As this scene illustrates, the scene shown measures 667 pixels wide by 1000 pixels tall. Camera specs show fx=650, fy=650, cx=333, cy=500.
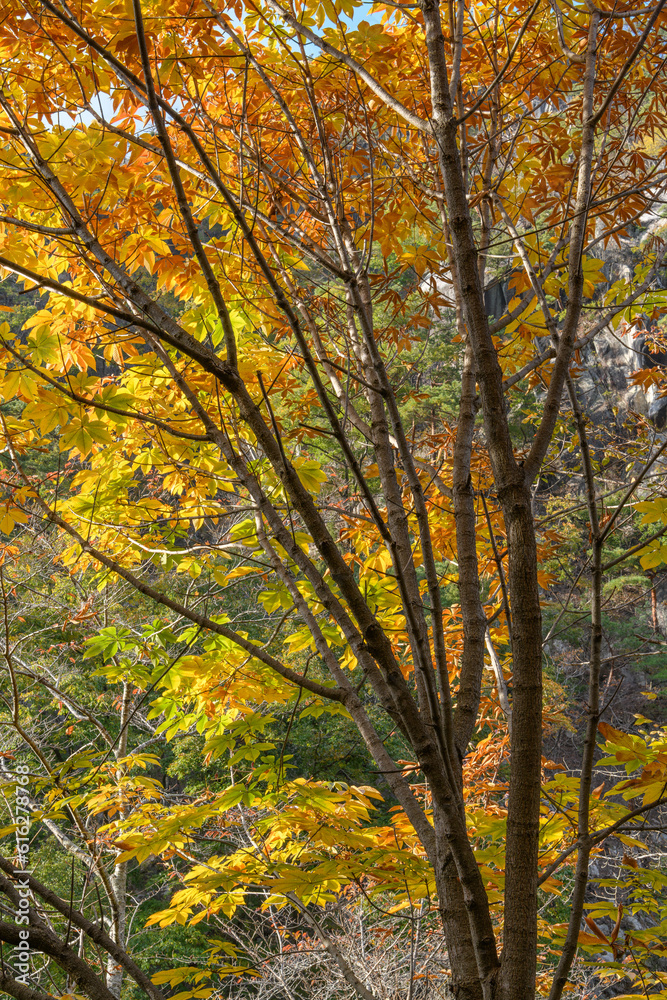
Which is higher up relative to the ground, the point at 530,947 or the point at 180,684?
the point at 180,684

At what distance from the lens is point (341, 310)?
1.61m

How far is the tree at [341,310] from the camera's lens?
0.73 metres

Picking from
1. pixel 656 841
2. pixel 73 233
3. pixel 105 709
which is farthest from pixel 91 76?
pixel 656 841

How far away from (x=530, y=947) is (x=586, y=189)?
0.86m

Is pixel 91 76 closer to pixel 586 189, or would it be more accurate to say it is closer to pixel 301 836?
pixel 586 189

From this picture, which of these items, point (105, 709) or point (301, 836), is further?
point (105, 709)

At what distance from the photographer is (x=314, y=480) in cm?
139

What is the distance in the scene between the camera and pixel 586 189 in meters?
0.80

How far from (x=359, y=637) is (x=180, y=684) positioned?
834 mm

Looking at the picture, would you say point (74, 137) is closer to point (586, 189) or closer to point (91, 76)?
point (91, 76)

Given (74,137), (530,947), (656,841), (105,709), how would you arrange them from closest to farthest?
(530,947) < (74,137) < (105,709) < (656,841)

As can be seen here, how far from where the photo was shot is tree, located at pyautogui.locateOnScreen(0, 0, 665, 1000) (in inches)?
28.8

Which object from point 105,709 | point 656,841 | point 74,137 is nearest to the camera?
point 74,137

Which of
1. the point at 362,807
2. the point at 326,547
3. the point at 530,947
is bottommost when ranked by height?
the point at 530,947
